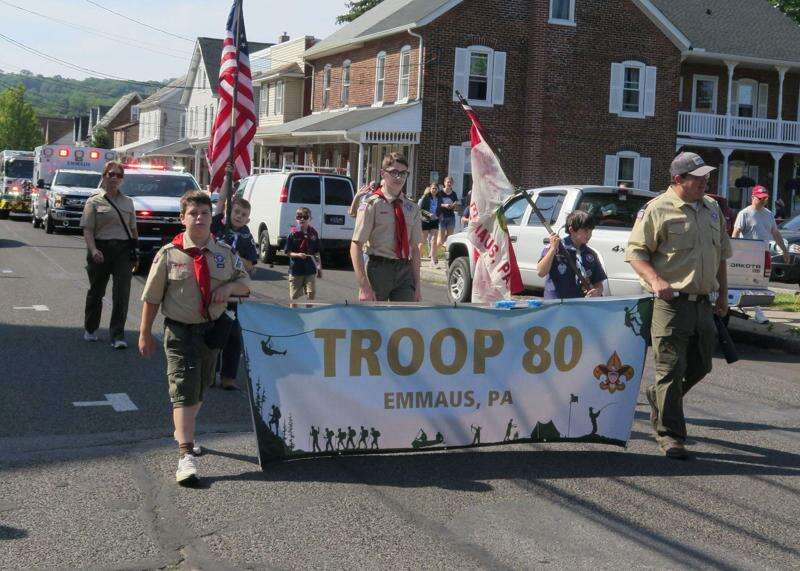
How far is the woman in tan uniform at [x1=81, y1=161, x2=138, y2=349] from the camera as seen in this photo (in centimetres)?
1095

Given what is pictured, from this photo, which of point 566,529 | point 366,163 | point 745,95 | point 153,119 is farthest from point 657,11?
point 153,119

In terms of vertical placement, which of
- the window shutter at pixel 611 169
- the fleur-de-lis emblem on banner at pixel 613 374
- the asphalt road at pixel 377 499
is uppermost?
the window shutter at pixel 611 169

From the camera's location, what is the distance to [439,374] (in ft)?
22.5

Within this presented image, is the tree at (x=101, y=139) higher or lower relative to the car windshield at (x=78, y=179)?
higher

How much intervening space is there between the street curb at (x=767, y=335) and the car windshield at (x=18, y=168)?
38234 mm

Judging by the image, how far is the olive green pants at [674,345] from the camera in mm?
7219

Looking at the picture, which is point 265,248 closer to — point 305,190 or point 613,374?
point 305,190

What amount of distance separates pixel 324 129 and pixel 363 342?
30.1 metres

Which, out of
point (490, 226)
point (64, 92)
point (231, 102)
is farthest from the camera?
point (64, 92)

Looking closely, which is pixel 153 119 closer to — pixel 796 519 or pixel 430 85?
pixel 430 85

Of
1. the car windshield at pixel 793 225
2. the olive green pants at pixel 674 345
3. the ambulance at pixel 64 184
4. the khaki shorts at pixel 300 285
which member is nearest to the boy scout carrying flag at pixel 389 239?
the olive green pants at pixel 674 345

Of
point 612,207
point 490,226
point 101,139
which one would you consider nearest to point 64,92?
point 101,139

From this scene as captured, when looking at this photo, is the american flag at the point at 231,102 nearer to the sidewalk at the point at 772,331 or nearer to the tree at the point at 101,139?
the sidewalk at the point at 772,331

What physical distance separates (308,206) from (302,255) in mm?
11560
